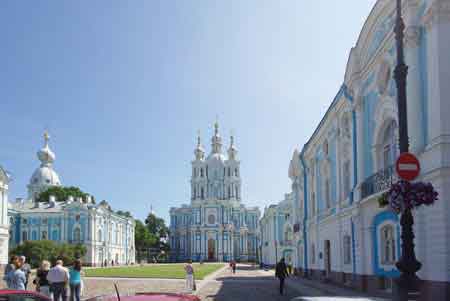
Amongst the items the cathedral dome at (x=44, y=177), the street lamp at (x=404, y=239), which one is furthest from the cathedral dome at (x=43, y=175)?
the street lamp at (x=404, y=239)

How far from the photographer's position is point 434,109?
1477 centimetres

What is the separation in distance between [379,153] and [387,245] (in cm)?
323

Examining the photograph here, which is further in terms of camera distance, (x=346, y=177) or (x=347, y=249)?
(x=346, y=177)

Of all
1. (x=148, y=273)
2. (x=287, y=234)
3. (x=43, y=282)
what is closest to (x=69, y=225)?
(x=287, y=234)

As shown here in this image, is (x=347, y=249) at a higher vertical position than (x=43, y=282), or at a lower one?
higher

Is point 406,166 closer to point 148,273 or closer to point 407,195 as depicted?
point 407,195

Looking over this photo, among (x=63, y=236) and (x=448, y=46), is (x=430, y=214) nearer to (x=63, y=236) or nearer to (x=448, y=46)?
(x=448, y=46)

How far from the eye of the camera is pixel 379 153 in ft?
66.5

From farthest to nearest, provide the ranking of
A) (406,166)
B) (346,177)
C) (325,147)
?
1. (325,147)
2. (346,177)
3. (406,166)

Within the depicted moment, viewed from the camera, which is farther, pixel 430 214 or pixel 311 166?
pixel 311 166

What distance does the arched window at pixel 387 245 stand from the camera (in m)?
19.1

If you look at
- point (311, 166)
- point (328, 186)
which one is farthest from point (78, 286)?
point (311, 166)

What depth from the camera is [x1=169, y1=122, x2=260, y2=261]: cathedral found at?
110750 mm

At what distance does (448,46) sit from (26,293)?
39.3 feet
